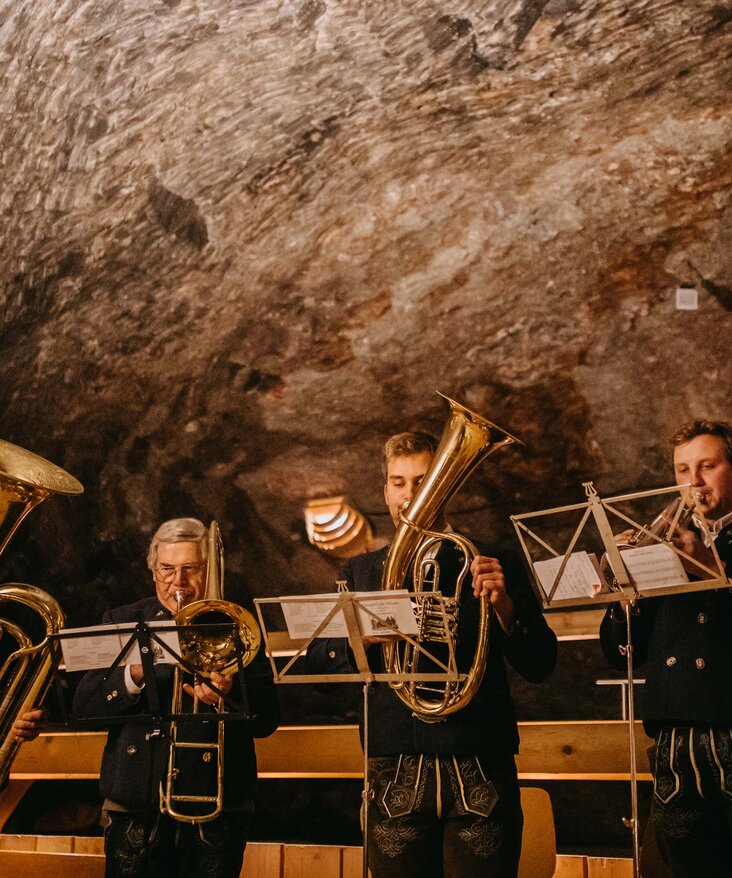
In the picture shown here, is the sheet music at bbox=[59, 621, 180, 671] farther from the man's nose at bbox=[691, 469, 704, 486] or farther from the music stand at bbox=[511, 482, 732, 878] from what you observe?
the man's nose at bbox=[691, 469, 704, 486]

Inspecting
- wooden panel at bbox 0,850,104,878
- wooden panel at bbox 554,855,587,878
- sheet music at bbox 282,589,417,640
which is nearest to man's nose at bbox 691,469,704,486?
sheet music at bbox 282,589,417,640

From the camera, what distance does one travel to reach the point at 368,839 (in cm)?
249

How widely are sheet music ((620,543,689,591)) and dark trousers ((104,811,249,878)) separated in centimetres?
141

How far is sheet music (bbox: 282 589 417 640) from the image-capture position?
2.43 metres

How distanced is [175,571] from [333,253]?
2646 mm

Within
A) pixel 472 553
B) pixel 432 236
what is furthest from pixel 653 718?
pixel 432 236

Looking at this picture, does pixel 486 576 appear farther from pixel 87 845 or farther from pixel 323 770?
pixel 87 845

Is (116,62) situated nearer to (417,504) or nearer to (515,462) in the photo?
(515,462)

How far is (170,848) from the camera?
2.70 meters

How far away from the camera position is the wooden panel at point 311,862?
157 inches

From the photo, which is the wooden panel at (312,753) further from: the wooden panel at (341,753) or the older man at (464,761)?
the older man at (464,761)

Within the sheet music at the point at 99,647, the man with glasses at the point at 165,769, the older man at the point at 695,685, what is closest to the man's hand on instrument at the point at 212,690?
the man with glasses at the point at 165,769

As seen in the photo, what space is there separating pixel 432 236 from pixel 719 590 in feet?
9.65

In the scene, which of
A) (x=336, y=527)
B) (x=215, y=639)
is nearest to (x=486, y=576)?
(x=215, y=639)
